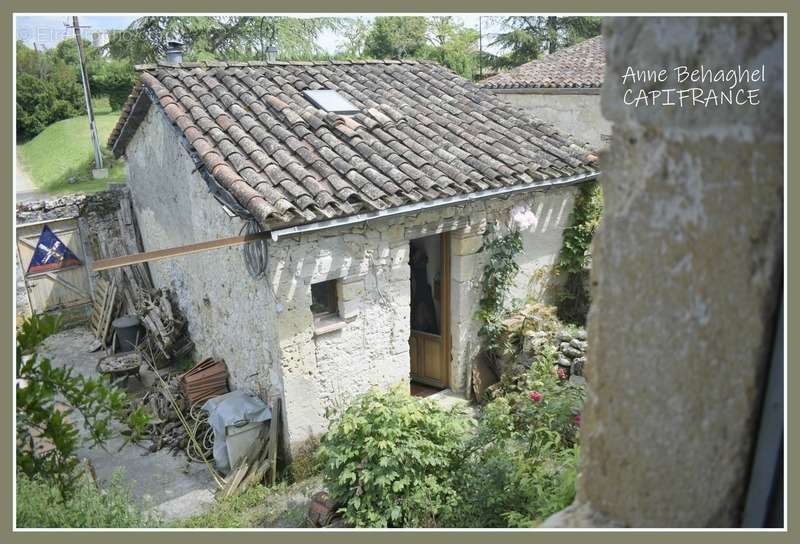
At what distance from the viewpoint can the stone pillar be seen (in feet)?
4.92

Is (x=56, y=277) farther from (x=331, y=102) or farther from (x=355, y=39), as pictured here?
(x=355, y=39)

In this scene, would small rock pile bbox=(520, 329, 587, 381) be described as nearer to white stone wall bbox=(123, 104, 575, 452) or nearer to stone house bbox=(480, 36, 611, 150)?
white stone wall bbox=(123, 104, 575, 452)

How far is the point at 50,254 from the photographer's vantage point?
10938 mm

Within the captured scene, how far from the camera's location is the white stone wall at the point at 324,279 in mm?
6070

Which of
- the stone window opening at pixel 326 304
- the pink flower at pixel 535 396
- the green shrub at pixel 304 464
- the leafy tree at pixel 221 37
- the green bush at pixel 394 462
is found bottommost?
the green shrub at pixel 304 464

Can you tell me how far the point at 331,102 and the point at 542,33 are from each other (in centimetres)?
2121

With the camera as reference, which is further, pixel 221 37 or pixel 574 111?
pixel 221 37

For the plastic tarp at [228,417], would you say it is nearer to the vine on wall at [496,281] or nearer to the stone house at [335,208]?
the stone house at [335,208]

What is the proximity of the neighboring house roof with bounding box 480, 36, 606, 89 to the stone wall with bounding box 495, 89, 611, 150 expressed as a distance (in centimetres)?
20

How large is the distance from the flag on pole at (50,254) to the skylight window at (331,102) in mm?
6146

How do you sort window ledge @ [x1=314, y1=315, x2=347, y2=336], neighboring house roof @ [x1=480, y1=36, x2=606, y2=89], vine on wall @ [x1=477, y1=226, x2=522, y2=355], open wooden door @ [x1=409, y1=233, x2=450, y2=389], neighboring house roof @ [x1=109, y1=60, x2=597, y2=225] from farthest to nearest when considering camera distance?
neighboring house roof @ [x1=480, y1=36, x2=606, y2=89] < open wooden door @ [x1=409, y1=233, x2=450, y2=389] < vine on wall @ [x1=477, y1=226, x2=522, y2=355] < window ledge @ [x1=314, y1=315, x2=347, y2=336] < neighboring house roof @ [x1=109, y1=60, x2=597, y2=225]

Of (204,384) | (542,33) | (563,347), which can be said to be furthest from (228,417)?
(542,33)

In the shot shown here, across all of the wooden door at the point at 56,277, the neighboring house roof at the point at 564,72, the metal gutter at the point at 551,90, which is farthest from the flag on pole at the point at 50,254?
the neighboring house roof at the point at 564,72

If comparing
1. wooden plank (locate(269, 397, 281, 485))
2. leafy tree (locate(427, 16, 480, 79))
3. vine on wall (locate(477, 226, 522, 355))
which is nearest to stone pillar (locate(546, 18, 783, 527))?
wooden plank (locate(269, 397, 281, 485))
